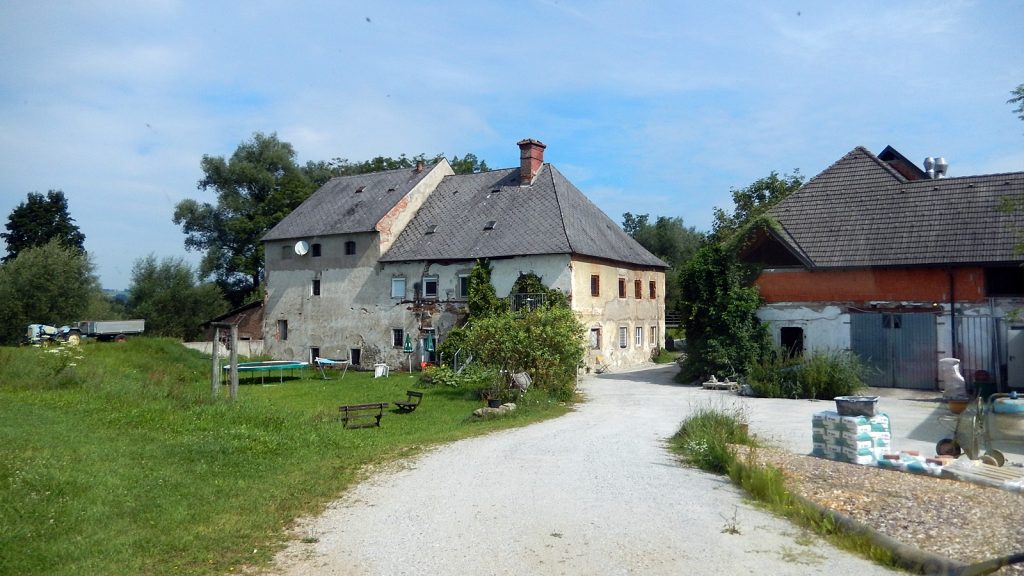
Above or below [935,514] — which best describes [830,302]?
above

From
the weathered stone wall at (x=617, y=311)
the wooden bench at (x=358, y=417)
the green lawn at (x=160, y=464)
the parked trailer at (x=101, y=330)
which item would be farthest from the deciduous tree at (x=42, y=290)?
the wooden bench at (x=358, y=417)

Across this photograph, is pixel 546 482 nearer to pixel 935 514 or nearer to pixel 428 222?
pixel 935 514

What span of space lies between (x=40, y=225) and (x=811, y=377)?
183 feet

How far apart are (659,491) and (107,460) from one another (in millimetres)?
7748

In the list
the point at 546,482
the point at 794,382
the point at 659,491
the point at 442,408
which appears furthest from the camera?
the point at 794,382

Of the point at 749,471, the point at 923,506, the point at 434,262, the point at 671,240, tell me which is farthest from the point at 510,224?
the point at 671,240

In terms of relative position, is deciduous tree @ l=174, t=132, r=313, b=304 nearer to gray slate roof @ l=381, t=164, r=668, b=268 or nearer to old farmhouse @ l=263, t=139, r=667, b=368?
old farmhouse @ l=263, t=139, r=667, b=368

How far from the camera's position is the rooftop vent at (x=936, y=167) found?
27.7m

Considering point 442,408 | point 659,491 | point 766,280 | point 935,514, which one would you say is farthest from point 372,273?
point 935,514

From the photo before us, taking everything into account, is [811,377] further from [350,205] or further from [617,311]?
[350,205]

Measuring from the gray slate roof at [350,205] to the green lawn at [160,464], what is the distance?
15912 mm

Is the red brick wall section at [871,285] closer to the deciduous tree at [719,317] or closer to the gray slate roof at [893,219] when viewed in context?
the gray slate roof at [893,219]

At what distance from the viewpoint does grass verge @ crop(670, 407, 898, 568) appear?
704cm

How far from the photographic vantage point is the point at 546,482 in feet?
32.5
